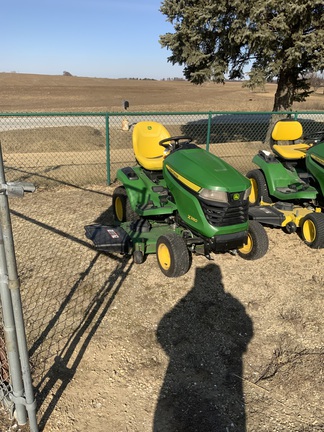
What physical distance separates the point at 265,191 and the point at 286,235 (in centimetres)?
85

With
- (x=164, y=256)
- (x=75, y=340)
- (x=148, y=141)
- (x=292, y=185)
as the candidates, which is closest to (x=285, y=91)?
(x=292, y=185)

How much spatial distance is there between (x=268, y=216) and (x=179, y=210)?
148cm

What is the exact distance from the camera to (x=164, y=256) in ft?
13.3

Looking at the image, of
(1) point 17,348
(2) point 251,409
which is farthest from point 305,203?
(1) point 17,348

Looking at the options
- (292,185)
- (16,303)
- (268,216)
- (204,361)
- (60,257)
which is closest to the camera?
(16,303)

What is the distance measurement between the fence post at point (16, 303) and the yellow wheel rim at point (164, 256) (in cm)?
200

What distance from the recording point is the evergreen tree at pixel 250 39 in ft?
28.6

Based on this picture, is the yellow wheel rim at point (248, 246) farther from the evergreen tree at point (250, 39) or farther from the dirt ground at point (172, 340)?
the evergreen tree at point (250, 39)

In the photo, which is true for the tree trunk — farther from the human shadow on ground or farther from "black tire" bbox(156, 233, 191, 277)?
the human shadow on ground

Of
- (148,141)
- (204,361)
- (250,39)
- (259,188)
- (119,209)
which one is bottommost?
(204,361)

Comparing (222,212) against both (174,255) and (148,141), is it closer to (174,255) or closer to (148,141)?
(174,255)

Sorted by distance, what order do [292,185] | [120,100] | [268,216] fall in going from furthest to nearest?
[120,100], [292,185], [268,216]

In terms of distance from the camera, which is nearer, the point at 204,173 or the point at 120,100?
the point at 204,173

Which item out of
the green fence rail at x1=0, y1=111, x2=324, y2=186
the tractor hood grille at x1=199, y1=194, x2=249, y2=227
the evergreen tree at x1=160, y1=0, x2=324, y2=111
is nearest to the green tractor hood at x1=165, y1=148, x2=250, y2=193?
the tractor hood grille at x1=199, y1=194, x2=249, y2=227
